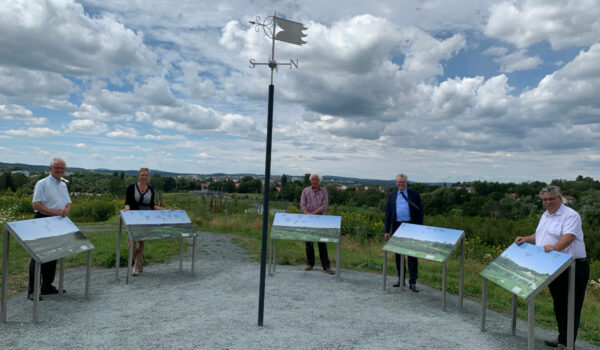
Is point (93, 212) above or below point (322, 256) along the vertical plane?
below

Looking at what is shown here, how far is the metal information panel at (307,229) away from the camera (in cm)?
719

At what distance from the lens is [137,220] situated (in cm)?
671

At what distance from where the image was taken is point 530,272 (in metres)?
4.04

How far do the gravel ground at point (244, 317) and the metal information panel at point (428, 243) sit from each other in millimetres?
717

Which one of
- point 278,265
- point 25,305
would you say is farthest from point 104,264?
point 278,265

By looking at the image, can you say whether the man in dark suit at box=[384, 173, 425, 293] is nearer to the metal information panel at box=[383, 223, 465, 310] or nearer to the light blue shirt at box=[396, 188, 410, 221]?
the light blue shirt at box=[396, 188, 410, 221]

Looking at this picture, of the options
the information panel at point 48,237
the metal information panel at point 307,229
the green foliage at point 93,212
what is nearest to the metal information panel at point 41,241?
the information panel at point 48,237

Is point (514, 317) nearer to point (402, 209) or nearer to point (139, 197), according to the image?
point (402, 209)

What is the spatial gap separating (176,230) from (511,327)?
5.29 m

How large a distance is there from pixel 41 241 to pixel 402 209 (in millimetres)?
5197

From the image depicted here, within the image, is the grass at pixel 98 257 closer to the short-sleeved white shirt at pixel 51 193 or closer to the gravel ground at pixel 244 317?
the gravel ground at pixel 244 317

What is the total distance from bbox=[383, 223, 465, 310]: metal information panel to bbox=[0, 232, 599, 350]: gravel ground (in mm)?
717

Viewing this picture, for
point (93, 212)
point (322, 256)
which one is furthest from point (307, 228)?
point (93, 212)

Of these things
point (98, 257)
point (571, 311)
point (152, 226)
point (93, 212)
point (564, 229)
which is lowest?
point (93, 212)
